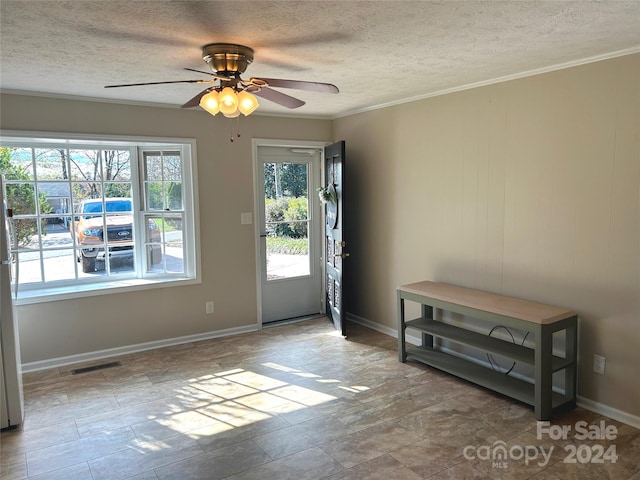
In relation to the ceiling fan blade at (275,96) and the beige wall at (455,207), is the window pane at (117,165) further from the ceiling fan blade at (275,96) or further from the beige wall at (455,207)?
the ceiling fan blade at (275,96)

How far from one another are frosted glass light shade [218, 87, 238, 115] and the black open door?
2.20m

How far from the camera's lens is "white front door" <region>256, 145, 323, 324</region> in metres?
5.12

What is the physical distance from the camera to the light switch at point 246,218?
4.83 m

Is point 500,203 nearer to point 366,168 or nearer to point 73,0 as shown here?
point 366,168

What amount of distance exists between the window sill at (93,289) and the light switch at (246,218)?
76 cm

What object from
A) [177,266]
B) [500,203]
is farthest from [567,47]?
[177,266]

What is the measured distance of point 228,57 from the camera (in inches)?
101

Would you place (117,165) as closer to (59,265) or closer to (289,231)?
(59,265)

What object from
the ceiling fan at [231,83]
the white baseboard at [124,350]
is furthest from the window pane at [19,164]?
the ceiling fan at [231,83]

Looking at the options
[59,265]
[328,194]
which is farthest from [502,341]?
[59,265]

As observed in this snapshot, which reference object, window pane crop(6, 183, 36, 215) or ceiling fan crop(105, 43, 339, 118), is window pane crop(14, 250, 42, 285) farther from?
ceiling fan crop(105, 43, 339, 118)

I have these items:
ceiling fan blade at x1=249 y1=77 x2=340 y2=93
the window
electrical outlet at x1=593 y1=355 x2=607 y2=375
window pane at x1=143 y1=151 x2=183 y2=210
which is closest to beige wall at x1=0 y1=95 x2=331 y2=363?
the window

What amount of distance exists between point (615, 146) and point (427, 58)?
51.1 inches

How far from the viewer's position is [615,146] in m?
2.90
